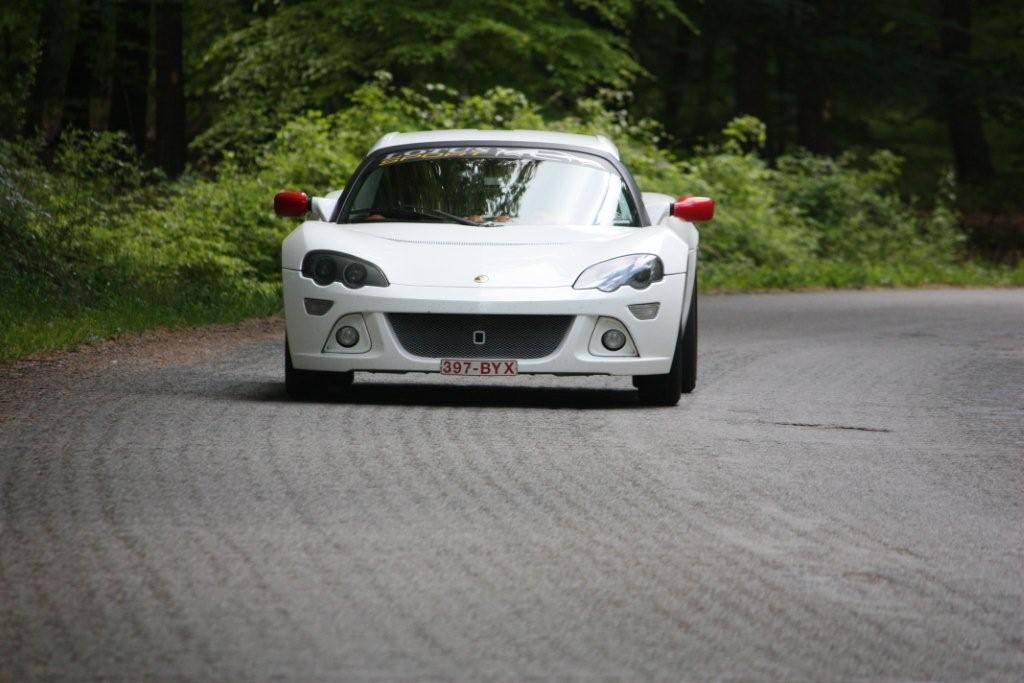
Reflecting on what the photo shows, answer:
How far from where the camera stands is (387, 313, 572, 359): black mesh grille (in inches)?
392

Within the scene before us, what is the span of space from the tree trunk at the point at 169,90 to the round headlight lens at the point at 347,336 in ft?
68.2

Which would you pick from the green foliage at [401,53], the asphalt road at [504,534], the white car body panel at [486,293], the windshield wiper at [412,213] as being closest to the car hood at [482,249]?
the white car body panel at [486,293]

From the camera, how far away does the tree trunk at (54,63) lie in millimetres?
23188

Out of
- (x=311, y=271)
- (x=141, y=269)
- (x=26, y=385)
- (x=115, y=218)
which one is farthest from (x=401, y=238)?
(x=115, y=218)

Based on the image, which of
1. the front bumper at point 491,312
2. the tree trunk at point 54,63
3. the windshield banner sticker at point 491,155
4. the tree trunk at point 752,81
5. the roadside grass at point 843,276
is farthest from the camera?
the tree trunk at point 752,81

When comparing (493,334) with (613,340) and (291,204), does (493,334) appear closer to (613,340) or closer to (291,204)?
(613,340)

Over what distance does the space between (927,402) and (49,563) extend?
665cm

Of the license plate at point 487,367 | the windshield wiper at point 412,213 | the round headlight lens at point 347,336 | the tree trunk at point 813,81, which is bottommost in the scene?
the tree trunk at point 813,81

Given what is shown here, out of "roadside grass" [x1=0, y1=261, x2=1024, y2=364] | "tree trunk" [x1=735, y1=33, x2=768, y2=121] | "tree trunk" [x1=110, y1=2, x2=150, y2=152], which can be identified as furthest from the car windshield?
"tree trunk" [x1=735, y1=33, x2=768, y2=121]

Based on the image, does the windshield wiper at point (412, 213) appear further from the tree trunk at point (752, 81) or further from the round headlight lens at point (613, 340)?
the tree trunk at point (752, 81)

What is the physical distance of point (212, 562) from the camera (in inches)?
231

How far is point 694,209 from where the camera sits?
36.8ft

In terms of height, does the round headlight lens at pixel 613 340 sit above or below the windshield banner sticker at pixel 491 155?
below

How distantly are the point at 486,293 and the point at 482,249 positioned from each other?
1.50ft
